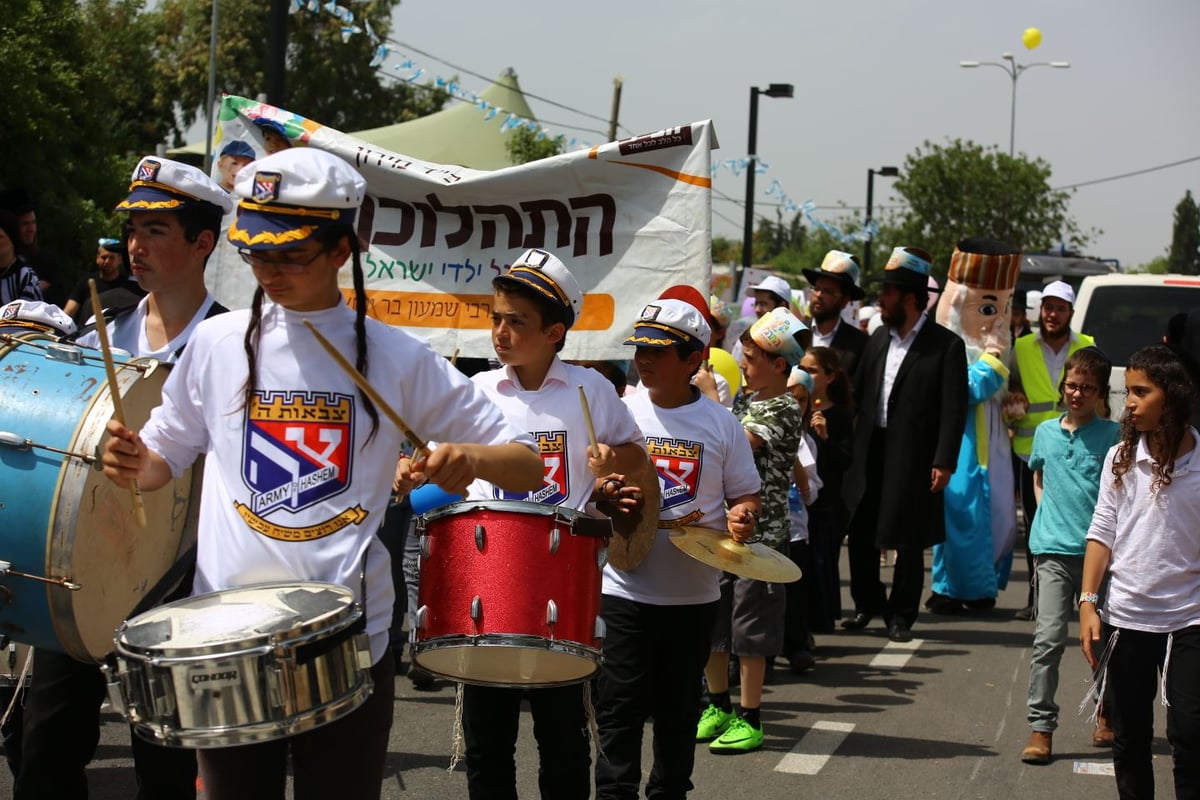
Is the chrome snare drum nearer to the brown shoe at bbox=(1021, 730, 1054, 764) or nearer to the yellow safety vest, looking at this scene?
the brown shoe at bbox=(1021, 730, 1054, 764)

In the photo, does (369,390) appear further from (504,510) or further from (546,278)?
(546,278)

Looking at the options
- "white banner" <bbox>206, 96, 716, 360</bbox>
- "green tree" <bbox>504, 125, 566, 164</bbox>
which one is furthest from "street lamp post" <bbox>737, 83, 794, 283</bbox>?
"white banner" <bbox>206, 96, 716, 360</bbox>

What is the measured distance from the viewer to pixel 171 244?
14.1ft

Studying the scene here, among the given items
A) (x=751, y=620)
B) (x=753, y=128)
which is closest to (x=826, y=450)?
(x=751, y=620)

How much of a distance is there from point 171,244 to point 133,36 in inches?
1096

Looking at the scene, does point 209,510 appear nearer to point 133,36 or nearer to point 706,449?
point 706,449

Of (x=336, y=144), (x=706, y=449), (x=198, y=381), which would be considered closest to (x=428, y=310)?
(x=336, y=144)

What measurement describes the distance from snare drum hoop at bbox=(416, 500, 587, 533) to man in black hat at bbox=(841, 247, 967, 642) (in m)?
5.99

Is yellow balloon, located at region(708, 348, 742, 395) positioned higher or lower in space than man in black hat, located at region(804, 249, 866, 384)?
lower

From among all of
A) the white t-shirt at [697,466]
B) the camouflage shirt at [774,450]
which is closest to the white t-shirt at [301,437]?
the white t-shirt at [697,466]

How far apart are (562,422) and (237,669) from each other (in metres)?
1.98

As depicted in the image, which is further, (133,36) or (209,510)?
(133,36)

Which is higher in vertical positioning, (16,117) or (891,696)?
(16,117)

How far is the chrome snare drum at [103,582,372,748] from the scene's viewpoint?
112 inches
